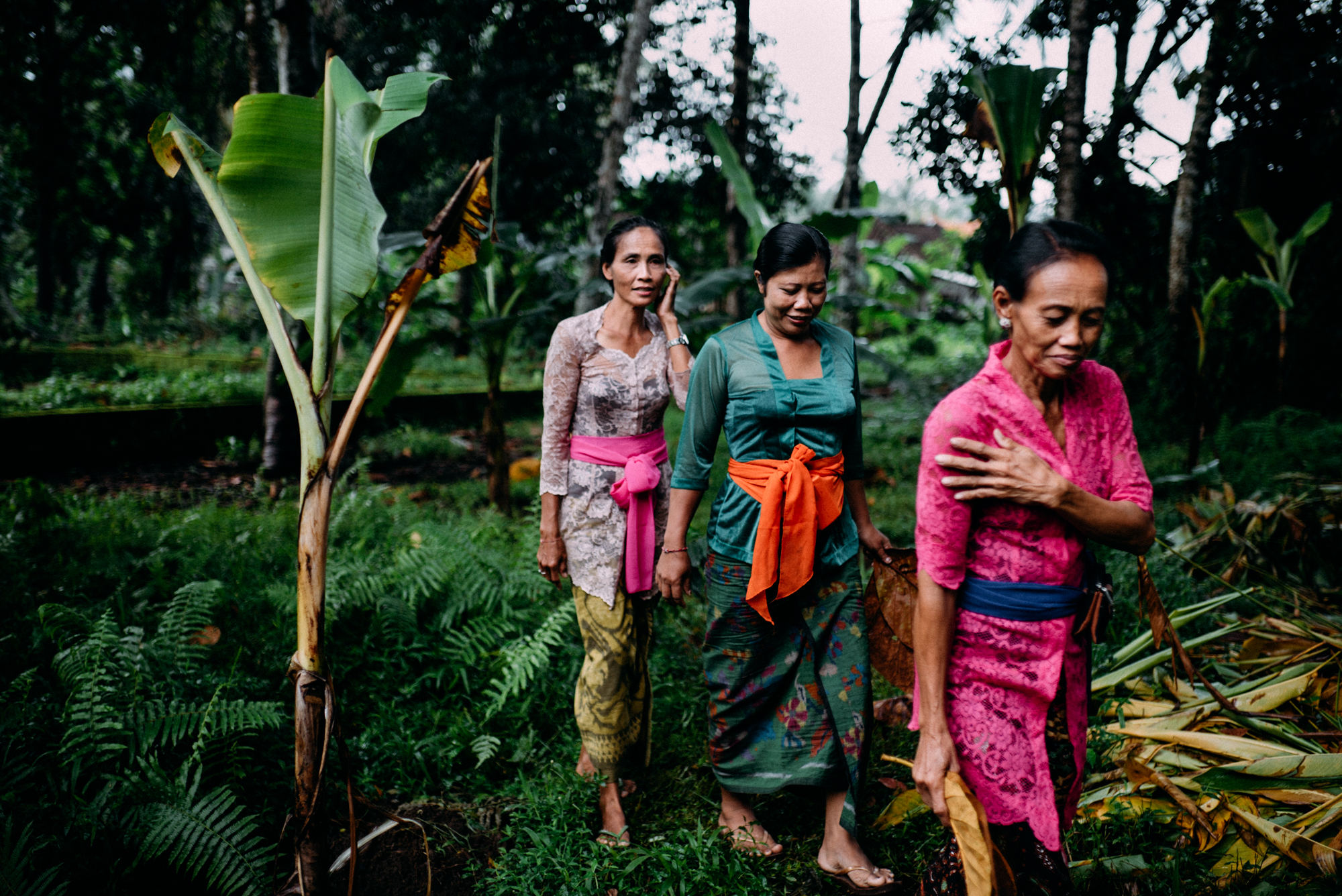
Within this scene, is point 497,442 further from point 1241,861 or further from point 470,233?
point 1241,861

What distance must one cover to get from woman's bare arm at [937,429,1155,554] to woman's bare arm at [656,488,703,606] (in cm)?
86

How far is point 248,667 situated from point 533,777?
3.93ft

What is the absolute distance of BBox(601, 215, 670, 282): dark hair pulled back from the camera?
7.73 ft

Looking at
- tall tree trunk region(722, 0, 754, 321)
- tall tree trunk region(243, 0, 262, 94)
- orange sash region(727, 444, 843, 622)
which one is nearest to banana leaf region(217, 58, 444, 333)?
orange sash region(727, 444, 843, 622)

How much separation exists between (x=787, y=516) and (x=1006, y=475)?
0.73 m

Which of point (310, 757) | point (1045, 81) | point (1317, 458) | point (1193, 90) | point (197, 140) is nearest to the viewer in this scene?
point (310, 757)

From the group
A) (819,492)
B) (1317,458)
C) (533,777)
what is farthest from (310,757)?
(1317,458)

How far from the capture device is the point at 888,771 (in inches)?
104

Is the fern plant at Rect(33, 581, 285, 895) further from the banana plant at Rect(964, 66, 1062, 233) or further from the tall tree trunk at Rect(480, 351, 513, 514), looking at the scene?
the banana plant at Rect(964, 66, 1062, 233)

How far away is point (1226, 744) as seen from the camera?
2.19m

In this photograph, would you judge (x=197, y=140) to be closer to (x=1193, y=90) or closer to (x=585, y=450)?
(x=585, y=450)

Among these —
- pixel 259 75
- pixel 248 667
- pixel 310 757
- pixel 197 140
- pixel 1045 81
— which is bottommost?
pixel 248 667

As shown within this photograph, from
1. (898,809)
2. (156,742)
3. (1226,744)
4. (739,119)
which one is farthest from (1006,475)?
(739,119)

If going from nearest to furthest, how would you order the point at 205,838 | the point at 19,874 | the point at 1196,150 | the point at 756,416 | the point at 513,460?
the point at 19,874
the point at 205,838
the point at 756,416
the point at 1196,150
the point at 513,460
